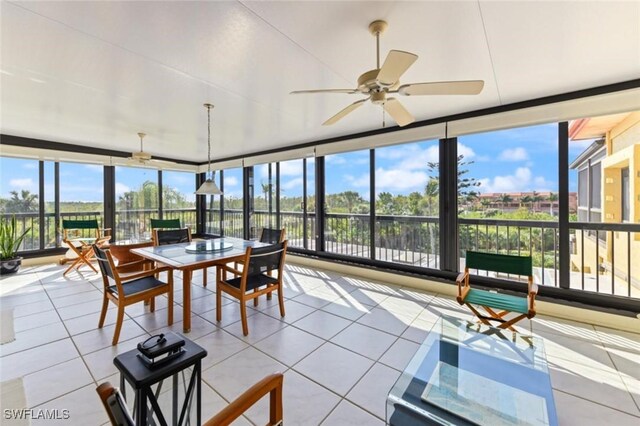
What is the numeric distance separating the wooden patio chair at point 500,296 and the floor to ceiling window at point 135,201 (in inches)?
277

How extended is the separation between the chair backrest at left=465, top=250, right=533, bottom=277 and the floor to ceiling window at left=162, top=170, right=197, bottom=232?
258 inches

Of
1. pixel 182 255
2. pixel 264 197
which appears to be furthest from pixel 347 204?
pixel 182 255

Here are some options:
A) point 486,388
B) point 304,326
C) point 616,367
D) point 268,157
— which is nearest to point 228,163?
point 268,157

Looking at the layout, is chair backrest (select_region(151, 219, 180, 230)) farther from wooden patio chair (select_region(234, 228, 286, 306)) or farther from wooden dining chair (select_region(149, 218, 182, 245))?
wooden patio chair (select_region(234, 228, 286, 306))

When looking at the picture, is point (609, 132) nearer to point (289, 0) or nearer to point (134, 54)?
point (289, 0)

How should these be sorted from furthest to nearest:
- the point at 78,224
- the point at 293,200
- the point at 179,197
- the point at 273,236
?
the point at 179,197, the point at 293,200, the point at 78,224, the point at 273,236

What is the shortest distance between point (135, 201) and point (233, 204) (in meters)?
2.28

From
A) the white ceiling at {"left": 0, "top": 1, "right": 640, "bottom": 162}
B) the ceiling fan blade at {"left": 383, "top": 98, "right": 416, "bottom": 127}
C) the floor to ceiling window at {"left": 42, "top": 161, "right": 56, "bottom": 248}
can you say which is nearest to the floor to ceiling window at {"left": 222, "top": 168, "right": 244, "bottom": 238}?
the floor to ceiling window at {"left": 42, "top": 161, "right": 56, "bottom": 248}

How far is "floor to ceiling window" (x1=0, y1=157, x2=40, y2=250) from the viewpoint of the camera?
482 cm

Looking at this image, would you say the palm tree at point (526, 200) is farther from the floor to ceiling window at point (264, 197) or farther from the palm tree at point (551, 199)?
the floor to ceiling window at point (264, 197)

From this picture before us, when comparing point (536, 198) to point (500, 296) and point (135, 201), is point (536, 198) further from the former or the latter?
point (135, 201)

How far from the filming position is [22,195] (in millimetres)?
5012

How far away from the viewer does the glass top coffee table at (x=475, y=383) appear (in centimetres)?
142

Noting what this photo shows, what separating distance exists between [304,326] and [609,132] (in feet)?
13.5
